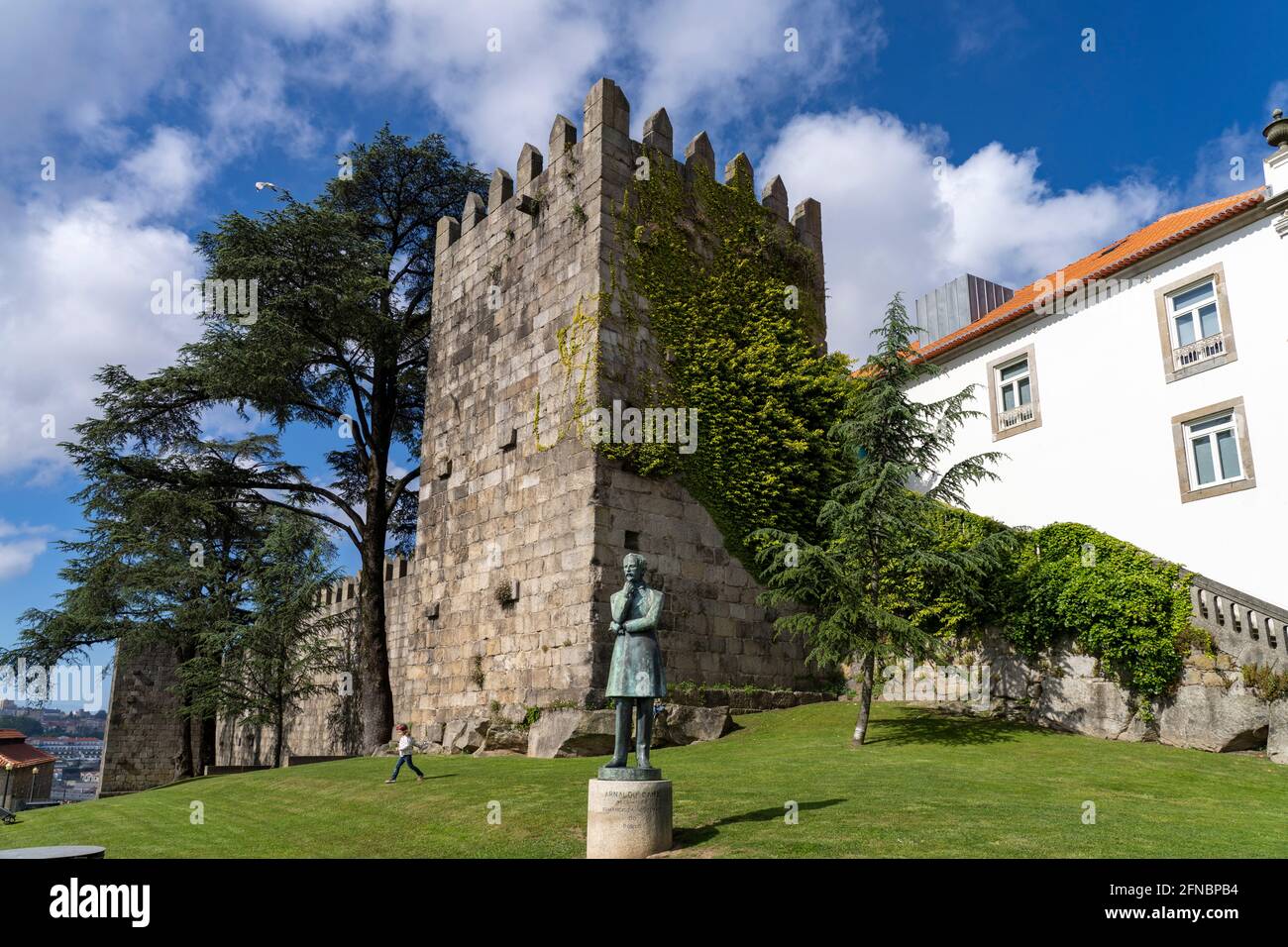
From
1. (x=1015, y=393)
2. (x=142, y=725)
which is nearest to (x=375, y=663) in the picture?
(x=1015, y=393)

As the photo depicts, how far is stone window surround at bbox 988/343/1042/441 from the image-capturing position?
2128 cm

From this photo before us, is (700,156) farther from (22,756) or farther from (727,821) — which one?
(22,756)

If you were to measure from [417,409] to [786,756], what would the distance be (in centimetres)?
1764

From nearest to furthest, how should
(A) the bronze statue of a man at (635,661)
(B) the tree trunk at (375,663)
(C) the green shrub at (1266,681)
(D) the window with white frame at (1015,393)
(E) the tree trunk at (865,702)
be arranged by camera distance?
(A) the bronze statue of a man at (635,661) < (C) the green shrub at (1266,681) < (E) the tree trunk at (865,702) < (D) the window with white frame at (1015,393) < (B) the tree trunk at (375,663)

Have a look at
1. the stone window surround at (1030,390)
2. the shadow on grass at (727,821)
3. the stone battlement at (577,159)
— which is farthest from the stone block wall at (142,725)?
the shadow on grass at (727,821)

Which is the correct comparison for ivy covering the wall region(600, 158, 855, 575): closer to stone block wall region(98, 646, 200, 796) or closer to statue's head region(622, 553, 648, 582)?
statue's head region(622, 553, 648, 582)

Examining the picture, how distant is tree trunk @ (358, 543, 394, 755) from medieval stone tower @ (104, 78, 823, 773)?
2.99 meters

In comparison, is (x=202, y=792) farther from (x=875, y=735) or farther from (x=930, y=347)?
(x=930, y=347)

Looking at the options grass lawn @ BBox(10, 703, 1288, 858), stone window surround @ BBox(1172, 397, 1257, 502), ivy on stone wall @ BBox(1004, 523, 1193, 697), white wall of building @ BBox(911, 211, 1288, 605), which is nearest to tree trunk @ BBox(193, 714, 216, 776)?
grass lawn @ BBox(10, 703, 1288, 858)

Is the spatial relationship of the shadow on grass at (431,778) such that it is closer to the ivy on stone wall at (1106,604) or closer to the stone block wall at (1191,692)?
the stone block wall at (1191,692)

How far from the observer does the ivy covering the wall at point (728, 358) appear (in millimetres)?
17469

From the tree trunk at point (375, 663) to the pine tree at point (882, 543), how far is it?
11772 millimetres

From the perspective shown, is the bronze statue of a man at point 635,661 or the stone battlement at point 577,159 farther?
the stone battlement at point 577,159
